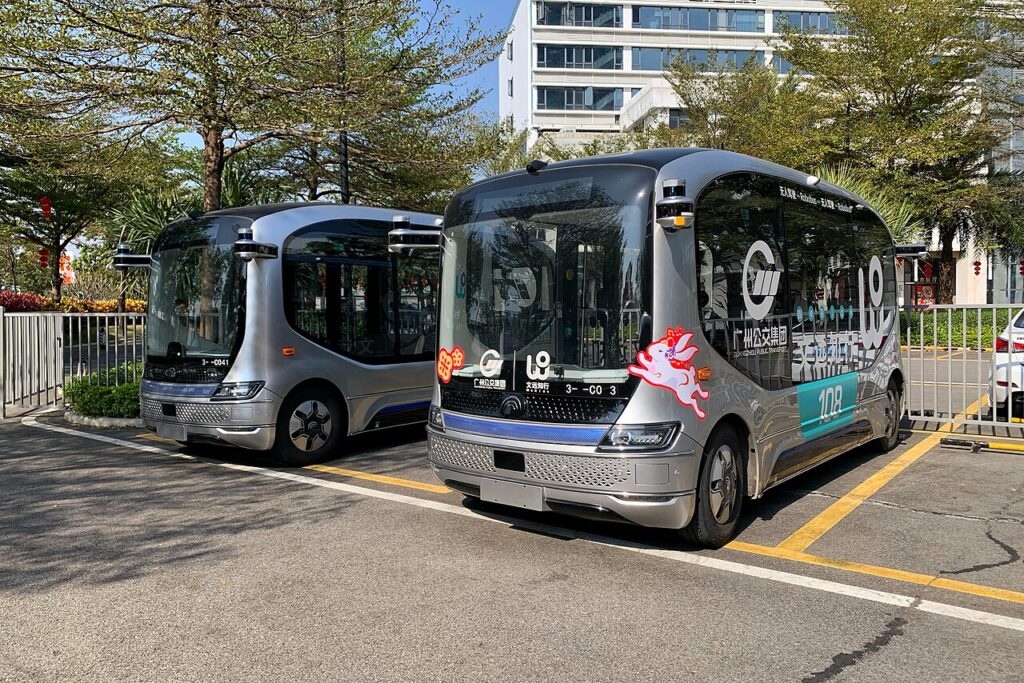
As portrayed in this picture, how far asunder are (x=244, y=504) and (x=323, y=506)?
69 centimetres

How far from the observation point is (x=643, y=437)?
16.4 ft

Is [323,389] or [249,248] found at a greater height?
[249,248]

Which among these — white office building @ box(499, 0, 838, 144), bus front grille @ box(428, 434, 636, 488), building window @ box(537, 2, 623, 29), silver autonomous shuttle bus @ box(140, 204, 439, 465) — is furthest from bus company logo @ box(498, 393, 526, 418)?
building window @ box(537, 2, 623, 29)

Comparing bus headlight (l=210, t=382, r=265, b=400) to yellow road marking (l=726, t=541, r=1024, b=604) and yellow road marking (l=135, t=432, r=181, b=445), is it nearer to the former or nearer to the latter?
yellow road marking (l=135, t=432, r=181, b=445)

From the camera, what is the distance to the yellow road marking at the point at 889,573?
4.52m

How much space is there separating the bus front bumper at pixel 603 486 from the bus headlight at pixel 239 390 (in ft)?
11.7

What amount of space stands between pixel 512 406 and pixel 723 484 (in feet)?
5.00

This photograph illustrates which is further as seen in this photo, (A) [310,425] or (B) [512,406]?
(A) [310,425]

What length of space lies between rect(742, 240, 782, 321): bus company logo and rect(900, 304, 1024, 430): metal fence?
419 cm

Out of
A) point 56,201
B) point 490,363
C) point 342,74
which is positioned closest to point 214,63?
point 342,74

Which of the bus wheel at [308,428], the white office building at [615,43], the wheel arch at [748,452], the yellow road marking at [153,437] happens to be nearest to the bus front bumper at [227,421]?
the bus wheel at [308,428]

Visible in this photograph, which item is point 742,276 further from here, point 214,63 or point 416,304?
point 214,63

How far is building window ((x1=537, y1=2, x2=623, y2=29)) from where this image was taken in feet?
194

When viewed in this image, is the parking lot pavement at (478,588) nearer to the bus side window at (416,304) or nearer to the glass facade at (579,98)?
the bus side window at (416,304)
